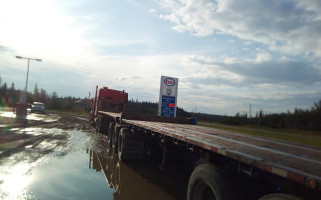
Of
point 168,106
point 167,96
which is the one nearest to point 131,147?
point 168,106

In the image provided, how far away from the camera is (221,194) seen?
3.70 m

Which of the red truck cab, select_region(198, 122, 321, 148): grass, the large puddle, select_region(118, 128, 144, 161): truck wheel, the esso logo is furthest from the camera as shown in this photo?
select_region(198, 122, 321, 148): grass

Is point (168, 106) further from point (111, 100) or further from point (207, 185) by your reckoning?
point (207, 185)

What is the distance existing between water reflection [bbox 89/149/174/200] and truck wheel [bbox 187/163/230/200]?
211 centimetres

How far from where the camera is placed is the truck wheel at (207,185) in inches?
148

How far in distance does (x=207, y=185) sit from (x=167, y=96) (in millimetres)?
13145

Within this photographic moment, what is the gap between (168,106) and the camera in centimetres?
1714

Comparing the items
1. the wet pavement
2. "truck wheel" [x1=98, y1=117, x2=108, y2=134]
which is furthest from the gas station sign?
the wet pavement

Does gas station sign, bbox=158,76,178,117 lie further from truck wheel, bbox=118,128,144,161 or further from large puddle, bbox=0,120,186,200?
truck wheel, bbox=118,128,144,161

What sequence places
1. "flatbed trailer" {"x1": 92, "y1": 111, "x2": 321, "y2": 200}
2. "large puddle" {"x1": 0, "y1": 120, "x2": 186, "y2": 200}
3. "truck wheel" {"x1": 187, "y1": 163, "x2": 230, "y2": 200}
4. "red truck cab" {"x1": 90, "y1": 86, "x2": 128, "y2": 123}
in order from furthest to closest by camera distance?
"red truck cab" {"x1": 90, "y1": 86, "x2": 128, "y2": 123} < "large puddle" {"x1": 0, "y1": 120, "x2": 186, "y2": 200} < "truck wheel" {"x1": 187, "y1": 163, "x2": 230, "y2": 200} < "flatbed trailer" {"x1": 92, "y1": 111, "x2": 321, "y2": 200}

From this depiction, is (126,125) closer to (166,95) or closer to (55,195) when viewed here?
(55,195)

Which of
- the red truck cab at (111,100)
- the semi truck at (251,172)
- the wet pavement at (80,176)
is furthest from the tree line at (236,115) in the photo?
the semi truck at (251,172)

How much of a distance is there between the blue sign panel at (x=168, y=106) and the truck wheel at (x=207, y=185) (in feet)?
41.1

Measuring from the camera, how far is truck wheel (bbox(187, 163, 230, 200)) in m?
3.75
